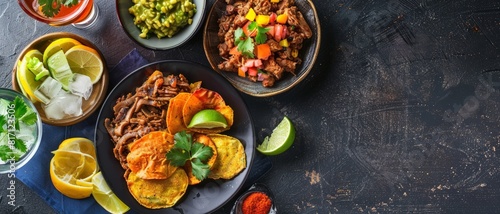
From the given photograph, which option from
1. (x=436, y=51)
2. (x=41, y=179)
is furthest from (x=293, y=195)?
(x=41, y=179)

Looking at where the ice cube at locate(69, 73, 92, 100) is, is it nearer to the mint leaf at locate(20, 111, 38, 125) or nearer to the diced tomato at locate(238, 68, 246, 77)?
the mint leaf at locate(20, 111, 38, 125)

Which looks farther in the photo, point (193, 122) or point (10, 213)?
point (10, 213)

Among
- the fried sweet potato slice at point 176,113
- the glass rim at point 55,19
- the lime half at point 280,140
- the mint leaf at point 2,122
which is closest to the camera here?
the mint leaf at point 2,122

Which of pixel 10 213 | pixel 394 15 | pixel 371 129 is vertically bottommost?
pixel 10 213

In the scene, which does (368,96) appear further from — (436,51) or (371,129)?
(436,51)

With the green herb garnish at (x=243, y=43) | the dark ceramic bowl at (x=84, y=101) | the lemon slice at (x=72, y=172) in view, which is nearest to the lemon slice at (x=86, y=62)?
the dark ceramic bowl at (x=84, y=101)

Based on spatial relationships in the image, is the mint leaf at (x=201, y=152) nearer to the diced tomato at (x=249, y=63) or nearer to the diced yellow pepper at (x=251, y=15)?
the diced tomato at (x=249, y=63)

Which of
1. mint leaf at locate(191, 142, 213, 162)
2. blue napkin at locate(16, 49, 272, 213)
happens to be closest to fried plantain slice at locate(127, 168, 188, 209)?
mint leaf at locate(191, 142, 213, 162)
